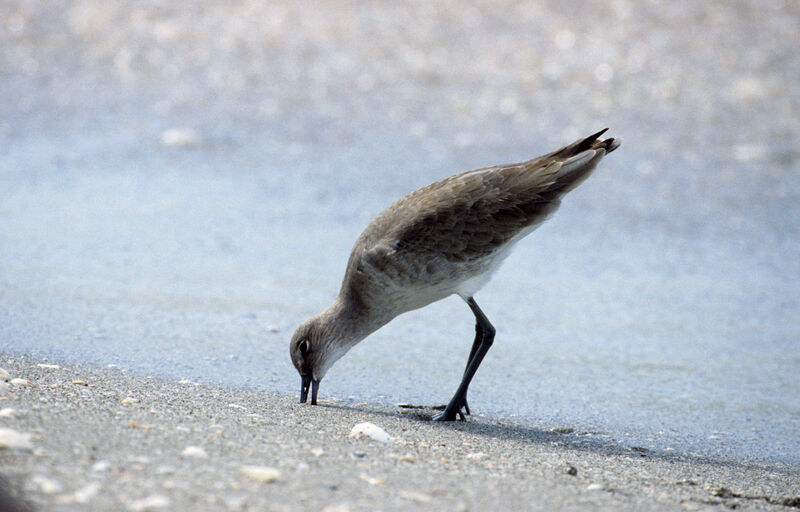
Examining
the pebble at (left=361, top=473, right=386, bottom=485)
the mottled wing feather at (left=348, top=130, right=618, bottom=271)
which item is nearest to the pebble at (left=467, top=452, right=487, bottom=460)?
the pebble at (left=361, top=473, right=386, bottom=485)

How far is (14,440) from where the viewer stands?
301 cm

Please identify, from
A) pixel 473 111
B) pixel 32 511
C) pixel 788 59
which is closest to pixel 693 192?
pixel 473 111

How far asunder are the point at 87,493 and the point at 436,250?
2.42m

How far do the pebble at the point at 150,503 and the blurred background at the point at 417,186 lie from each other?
2021mm

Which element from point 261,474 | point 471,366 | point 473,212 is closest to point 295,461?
point 261,474

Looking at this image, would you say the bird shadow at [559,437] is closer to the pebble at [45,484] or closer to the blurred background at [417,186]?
the blurred background at [417,186]

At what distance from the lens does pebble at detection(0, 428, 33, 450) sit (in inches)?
118

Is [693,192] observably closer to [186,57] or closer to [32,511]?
[186,57]

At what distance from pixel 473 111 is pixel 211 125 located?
2750 mm

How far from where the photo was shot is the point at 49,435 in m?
3.21

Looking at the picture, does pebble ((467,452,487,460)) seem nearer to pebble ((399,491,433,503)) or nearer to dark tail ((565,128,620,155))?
pebble ((399,491,433,503))

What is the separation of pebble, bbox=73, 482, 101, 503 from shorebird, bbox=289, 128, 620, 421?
1.89m

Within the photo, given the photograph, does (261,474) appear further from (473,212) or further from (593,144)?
(593,144)

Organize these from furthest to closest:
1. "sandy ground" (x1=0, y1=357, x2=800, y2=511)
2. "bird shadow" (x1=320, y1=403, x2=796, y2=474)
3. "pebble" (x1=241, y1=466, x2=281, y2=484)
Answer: "bird shadow" (x1=320, y1=403, x2=796, y2=474)
"pebble" (x1=241, y1=466, x2=281, y2=484)
"sandy ground" (x1=0, y1=357, x2=800, y2=511)
